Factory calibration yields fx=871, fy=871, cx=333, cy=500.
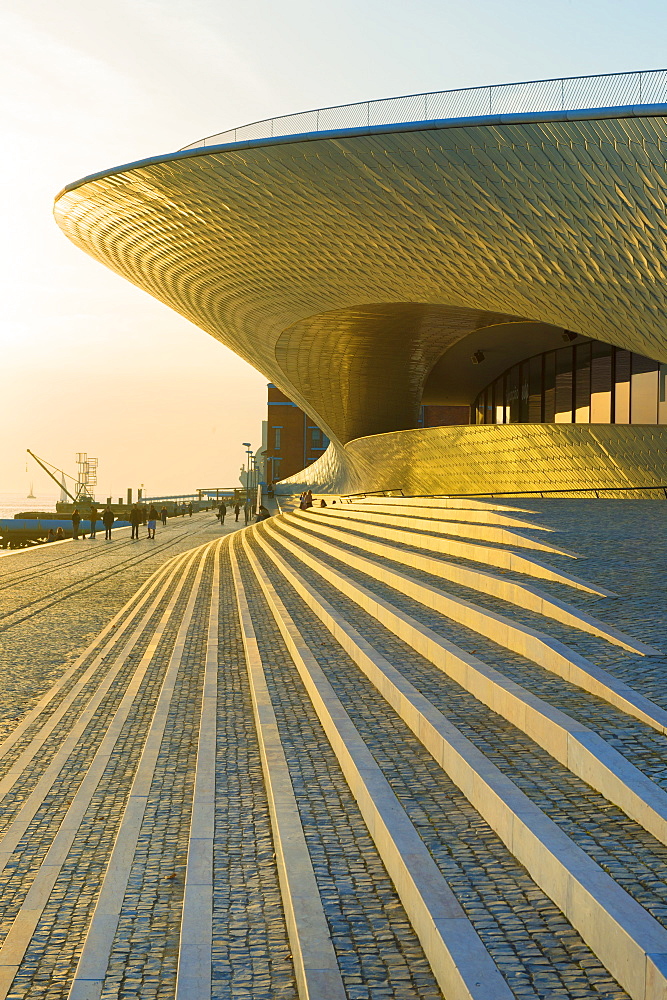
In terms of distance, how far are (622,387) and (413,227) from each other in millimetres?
7970

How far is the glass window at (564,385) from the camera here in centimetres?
2804

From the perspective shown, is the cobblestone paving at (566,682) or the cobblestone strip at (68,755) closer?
the cobblestone paving at (566,682)

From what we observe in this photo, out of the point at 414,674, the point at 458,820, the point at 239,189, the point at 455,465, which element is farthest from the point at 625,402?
the point at 458,820

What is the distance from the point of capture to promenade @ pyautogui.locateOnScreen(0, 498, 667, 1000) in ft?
9.45

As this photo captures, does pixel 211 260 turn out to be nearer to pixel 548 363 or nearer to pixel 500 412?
pixel 548 363

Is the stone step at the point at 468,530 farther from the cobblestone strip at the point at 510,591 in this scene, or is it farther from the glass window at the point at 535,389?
the glass window at the point at 535,389

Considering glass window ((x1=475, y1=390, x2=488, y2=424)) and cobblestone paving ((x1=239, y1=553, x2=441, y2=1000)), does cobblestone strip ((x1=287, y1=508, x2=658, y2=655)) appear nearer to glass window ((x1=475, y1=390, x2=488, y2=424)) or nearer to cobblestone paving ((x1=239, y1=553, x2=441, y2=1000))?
cobblestone paving ((x1=239, y1=553, x2=441, y2=1000))

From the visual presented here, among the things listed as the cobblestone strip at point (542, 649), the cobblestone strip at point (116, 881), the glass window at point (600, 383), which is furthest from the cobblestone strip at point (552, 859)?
the glass window at point (600, 383)

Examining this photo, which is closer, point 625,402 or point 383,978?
point 383,978

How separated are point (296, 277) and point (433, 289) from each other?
5112 millimetres

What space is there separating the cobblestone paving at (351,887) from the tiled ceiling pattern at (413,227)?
14041mm

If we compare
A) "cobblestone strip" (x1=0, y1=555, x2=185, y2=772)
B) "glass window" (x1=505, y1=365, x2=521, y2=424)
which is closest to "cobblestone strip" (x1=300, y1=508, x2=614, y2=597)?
"cobblestone strip" (x1=0, y1=555, x2=185, y2=772)

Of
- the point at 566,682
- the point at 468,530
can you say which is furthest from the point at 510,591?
the point at 468,530

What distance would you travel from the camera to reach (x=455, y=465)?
25.2 metres
